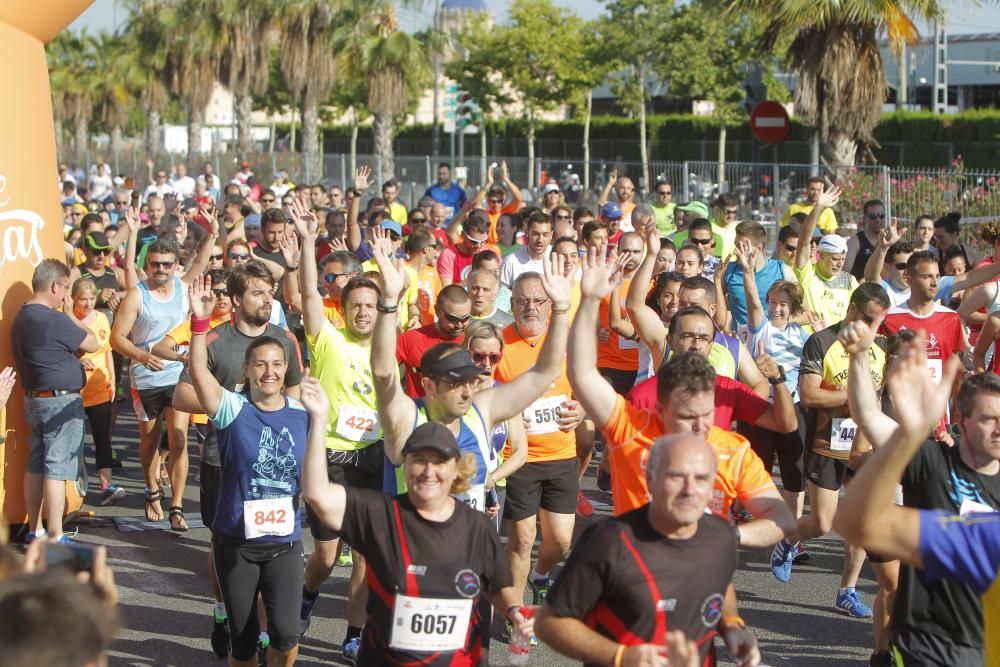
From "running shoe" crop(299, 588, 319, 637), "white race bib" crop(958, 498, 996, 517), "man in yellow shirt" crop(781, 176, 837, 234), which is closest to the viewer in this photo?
"white race bib" crop(958, 498, 996, 517)

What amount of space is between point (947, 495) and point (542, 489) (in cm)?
287

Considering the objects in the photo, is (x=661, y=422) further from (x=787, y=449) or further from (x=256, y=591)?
(x=787, y=449)

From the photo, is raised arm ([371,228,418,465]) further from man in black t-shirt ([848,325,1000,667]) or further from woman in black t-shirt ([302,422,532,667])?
man in black t-shirt ([848,325,1000,667])

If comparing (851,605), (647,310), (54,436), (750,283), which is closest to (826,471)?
(851,605)

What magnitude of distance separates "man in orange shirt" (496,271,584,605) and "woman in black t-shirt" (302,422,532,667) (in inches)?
102

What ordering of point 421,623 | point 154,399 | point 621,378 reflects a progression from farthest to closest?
point 621,378, point 154,399, point 421,623

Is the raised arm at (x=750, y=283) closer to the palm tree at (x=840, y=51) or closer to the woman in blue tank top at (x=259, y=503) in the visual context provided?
the woman in blue tank top at (x=259, y=503)

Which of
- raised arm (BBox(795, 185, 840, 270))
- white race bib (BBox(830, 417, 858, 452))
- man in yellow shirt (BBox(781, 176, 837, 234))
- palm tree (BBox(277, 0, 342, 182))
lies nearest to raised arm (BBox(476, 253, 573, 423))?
white race bib (BBox(830, 417, 858, 452))

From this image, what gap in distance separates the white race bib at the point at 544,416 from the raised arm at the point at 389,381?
76.0 inches

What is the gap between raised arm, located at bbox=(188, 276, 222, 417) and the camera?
5.88 m

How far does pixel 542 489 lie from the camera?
725 cm

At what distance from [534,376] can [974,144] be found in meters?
31.0

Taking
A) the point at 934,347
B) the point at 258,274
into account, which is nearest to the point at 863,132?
the point at 934,347

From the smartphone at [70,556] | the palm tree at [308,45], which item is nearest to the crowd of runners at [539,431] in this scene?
the smartphone at [70,556]
